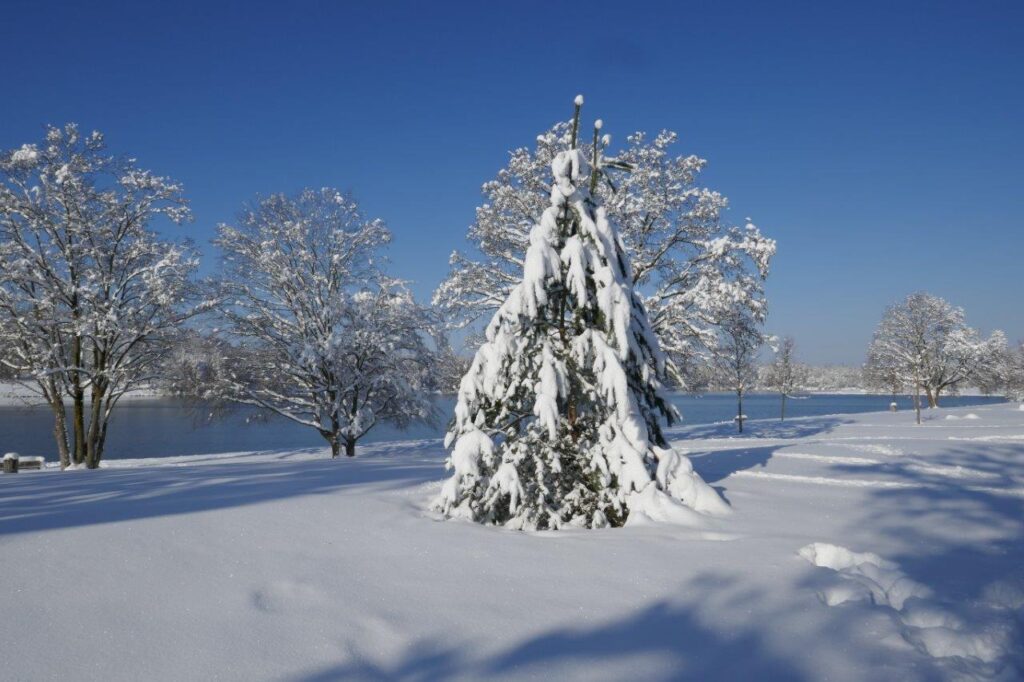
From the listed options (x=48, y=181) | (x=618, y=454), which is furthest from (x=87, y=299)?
(x=618, y=454)

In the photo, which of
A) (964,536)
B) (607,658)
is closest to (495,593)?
(607,658)

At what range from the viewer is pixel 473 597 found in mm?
3422

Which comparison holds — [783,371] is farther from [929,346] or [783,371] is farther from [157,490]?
[157,490]

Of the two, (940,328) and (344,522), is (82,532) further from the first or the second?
(940,328)

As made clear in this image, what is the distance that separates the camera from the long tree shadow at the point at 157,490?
516 centimetres

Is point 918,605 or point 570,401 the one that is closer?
point 918,605

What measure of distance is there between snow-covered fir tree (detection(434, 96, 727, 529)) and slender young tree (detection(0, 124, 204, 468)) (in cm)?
1293

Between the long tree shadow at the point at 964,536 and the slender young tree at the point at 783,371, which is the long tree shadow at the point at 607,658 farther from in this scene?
the slender young tree at the point at 783,371

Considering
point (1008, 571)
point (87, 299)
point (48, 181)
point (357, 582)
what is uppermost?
point (48, 181)

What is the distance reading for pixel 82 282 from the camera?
15.4 metres

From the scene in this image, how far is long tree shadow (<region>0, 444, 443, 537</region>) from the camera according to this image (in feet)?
16.9

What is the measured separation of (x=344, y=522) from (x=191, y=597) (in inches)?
67.9

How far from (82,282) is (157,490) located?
1200cm

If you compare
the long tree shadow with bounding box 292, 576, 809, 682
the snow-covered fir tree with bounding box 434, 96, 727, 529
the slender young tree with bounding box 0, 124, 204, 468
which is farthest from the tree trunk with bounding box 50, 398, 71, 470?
the long tree shadow with bounding box 292, 576, 809, 682
